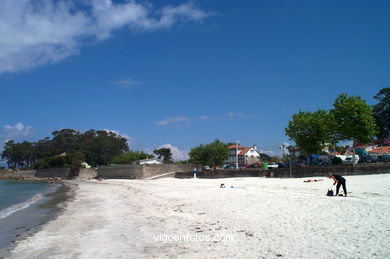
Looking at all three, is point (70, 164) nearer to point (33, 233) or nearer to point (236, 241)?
point (33, 233)

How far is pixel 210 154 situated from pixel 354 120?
34796 mm

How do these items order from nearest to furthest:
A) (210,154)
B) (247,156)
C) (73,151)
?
(210,154), (247,156), (73,151)

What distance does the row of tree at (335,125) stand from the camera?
3867 centimetres

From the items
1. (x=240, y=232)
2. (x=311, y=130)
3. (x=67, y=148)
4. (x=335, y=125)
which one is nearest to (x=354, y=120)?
(x=335, y=125)

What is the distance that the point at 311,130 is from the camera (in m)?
41.0

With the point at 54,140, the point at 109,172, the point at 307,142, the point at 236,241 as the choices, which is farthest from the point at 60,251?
the point at 54,140

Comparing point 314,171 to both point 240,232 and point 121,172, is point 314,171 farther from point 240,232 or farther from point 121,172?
point 121,172

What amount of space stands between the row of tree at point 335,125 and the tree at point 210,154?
2698cm

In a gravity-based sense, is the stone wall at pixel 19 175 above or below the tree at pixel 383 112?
below

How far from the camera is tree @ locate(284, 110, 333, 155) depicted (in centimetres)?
4059

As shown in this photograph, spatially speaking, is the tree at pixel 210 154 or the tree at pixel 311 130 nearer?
the tree at pixel 311 130

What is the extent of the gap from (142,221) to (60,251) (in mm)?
4458

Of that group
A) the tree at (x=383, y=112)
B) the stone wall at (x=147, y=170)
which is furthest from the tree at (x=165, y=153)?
the tree at (x=383, y=112)

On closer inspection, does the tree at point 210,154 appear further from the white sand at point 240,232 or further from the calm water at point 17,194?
the white sand at point 240,232
